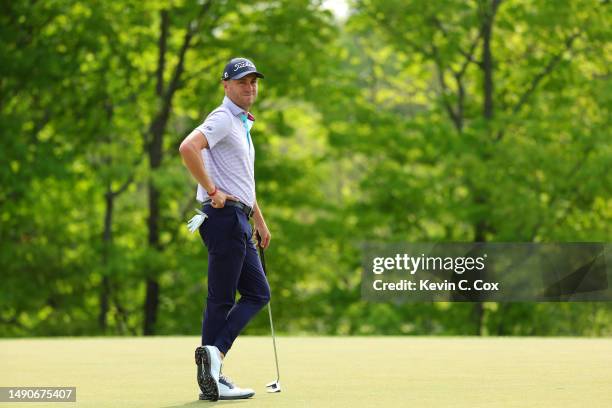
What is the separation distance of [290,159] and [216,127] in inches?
849

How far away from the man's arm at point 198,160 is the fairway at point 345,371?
3.81 feet

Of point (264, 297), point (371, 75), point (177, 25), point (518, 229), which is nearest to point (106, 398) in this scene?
point (264, 297)

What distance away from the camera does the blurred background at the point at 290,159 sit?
80.7 ft

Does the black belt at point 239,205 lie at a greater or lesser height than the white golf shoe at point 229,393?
greater

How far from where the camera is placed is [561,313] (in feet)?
79.1

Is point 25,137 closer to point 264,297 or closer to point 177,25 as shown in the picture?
point 177,25

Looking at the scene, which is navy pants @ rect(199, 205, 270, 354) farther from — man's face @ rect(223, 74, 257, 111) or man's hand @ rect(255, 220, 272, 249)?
man's face @ rect(223, 74, 257, 111)

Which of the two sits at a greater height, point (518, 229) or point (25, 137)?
point (25, 137)

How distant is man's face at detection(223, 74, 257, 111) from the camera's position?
707 cm

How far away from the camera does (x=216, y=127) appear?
6848 mm

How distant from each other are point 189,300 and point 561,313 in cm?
837

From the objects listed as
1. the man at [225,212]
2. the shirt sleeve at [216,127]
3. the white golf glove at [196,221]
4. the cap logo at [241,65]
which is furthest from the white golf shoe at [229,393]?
the cap logo at [241,65]

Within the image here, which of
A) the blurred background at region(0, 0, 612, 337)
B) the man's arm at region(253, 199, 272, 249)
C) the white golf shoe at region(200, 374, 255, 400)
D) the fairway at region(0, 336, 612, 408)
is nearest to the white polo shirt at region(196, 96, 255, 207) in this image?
the man's arm at region(253, 199, 272, 249)

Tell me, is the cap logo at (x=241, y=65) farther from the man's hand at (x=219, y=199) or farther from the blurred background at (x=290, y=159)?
the blurred background at (x=290, y=159)
